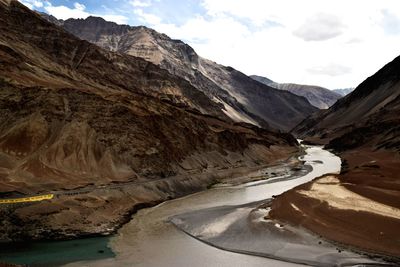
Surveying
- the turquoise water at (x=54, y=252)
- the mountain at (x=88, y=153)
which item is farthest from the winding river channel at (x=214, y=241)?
the mountain at (x=88, y=153)

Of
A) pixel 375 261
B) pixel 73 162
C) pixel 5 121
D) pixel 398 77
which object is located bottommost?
pixel 375 261

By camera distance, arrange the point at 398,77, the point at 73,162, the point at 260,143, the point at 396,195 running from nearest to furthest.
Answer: the point at 396,195 → the point at 73,162 → the point at 260,143 → the point at 398,77

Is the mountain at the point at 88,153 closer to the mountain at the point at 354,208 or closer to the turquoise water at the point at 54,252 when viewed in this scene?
the turquoise water at the point at 54,252

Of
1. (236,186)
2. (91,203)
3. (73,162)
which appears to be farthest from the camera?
(236,186)

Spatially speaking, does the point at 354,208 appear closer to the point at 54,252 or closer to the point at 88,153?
the point at 54,252

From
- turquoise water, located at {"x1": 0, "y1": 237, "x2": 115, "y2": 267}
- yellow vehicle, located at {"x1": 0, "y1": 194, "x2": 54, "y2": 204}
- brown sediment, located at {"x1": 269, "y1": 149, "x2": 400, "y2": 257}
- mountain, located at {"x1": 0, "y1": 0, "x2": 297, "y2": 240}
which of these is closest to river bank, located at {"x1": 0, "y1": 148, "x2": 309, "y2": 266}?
turquoise water, located at {"x1": 0, "y1": 237, "x2": 115, "y2": 267}

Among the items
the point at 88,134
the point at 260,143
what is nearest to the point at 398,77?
the point at 260,143

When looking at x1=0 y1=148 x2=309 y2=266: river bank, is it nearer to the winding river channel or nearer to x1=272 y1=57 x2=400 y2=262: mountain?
the winding river channel

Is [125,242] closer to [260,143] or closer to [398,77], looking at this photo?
[260,143]
